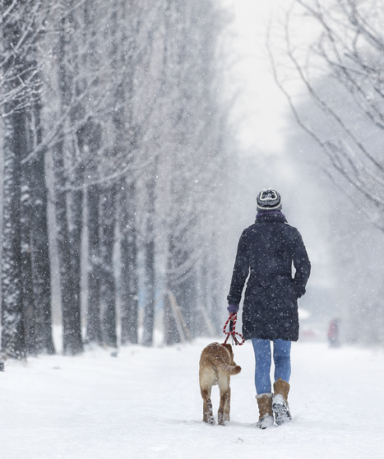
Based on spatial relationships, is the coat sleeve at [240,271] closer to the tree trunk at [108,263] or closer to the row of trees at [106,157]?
the row of trees at [106,157]

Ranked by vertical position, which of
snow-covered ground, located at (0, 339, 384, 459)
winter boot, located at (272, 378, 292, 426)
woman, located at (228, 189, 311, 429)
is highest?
woman, located at (228, 189, 311, 429)

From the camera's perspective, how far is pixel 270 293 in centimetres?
541

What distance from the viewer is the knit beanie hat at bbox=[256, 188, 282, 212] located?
562 centimetres

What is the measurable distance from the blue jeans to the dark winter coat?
84 mm

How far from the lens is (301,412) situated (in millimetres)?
6680

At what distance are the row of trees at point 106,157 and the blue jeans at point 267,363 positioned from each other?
15.5 ft

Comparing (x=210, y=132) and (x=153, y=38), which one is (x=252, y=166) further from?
(x=153, y=38)

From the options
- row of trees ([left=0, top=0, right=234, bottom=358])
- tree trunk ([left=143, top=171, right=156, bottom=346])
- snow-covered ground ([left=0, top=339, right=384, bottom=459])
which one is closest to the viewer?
snow-covered ground ([left=0, top=339, right=384, bottom=459])

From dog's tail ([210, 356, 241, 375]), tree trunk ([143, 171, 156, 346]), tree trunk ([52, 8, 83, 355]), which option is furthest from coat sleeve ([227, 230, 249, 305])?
tree trunk ([143, 171, 156, 346])

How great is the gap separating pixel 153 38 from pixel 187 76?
3.70 m

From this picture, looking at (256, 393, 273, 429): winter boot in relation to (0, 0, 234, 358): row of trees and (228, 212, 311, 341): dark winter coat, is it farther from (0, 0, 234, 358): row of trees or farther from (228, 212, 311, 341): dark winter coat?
(0, 0, 234, 358): row of trees

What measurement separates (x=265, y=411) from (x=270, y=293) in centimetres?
95

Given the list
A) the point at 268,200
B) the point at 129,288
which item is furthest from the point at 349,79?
the point at 129,288

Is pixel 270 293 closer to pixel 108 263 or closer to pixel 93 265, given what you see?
pixel 93 265
